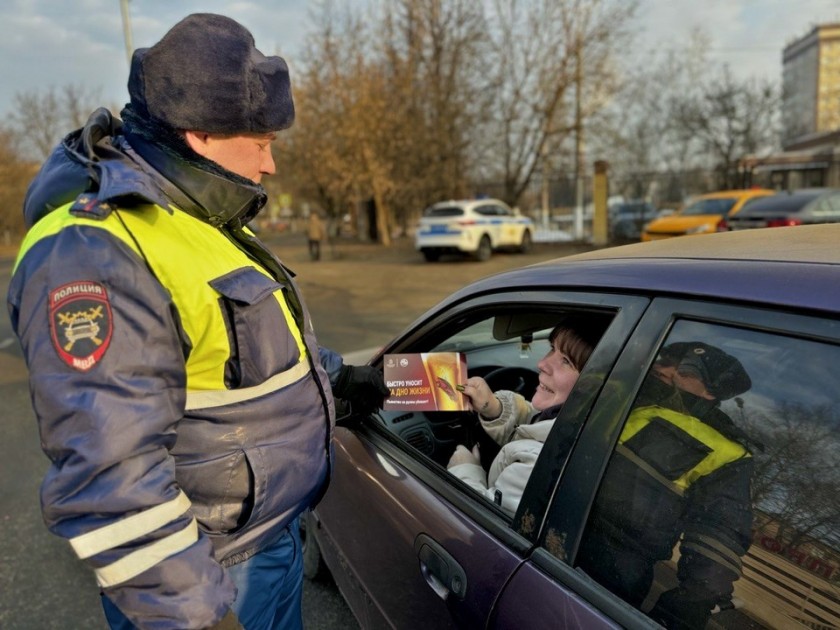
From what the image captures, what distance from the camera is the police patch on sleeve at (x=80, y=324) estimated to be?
99 centimetres

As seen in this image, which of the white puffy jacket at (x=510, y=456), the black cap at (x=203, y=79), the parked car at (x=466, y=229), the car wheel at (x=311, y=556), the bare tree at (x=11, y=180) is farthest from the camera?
the bare tree at (x=11, y=180)

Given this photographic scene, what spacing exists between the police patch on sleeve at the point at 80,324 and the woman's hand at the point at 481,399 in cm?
119

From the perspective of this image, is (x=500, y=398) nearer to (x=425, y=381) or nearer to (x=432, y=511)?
(x=425, y=381)

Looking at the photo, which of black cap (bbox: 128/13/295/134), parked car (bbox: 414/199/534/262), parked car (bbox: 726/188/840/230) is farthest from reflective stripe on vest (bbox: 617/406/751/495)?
parked car (bbox: 414/199/534/262)

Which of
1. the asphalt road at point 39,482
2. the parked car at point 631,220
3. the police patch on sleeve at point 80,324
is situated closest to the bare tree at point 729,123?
the parked car at point 631,220

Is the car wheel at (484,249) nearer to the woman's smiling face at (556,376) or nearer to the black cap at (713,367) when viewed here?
the woman's smiling face at (556,376)

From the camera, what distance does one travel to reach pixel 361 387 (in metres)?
2.00

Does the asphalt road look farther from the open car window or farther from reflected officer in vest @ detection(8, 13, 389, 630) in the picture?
reflected officer in vest @ detection(8, 13, 389, 630)

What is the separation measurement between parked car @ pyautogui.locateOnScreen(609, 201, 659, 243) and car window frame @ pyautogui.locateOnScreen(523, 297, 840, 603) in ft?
63.8

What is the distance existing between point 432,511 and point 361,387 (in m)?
0.59

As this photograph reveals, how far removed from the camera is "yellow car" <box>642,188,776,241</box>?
40.1ft

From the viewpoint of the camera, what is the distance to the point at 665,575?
1051 millimetres

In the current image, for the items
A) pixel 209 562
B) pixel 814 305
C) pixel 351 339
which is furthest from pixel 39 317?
pixel 351 339

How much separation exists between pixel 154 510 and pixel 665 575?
3.02 ft
